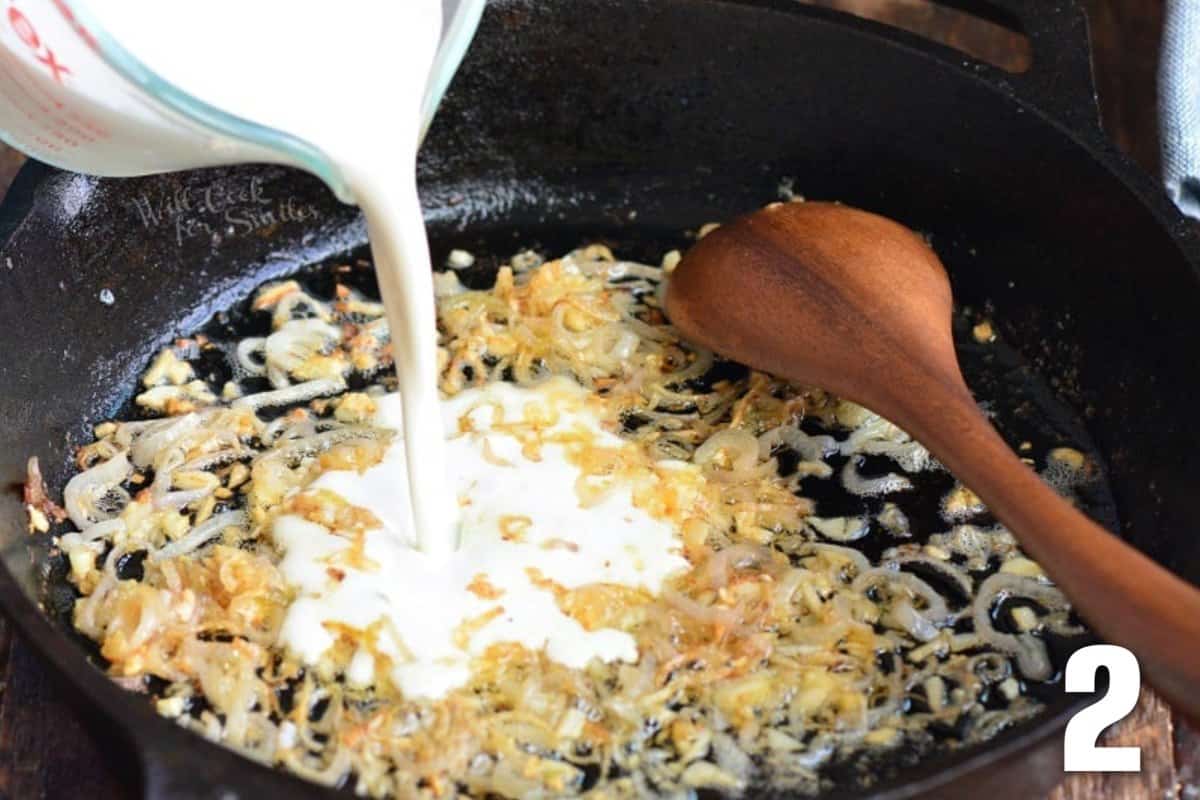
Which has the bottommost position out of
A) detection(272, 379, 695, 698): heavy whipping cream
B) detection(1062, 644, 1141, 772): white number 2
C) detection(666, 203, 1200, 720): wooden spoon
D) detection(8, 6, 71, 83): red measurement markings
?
detection(272, 379, 695, 698): heavy whipping cream

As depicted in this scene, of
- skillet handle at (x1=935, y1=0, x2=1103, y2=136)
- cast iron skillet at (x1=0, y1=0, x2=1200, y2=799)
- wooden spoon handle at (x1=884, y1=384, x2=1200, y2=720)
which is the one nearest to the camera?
wooden spoon handle at (x1=884, y1=384, x2=1200, y2=720)

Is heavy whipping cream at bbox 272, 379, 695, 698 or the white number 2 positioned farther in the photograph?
heavy whipping cream at bbox 272, 379, 695, 698

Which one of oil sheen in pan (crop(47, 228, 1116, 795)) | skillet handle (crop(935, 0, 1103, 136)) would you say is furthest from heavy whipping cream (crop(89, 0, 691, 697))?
skillet handle (crop(935, 0, 1103, 136))

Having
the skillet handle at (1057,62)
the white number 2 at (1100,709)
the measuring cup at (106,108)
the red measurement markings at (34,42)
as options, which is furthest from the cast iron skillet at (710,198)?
the red measurement markings at (34,42)

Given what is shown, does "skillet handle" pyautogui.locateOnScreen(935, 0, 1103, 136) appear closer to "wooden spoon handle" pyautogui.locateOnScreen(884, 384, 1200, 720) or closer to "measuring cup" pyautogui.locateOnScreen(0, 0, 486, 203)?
"wooden spoon handle" pyautogui.locateOnScreen(884, 384, 1200, 720)

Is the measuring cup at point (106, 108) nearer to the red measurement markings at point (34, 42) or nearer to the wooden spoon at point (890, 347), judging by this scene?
the red measurement markings at point (34, 42)

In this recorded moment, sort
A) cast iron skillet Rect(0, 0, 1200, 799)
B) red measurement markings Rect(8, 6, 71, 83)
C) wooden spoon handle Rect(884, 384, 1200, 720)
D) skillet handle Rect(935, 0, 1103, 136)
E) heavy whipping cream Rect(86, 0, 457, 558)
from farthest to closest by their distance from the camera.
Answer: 1. skillet handle Rect(935, 0, 1103, 136)
2. cast iron skillet Rect(0, 0, 1200, 799)
3. heavy whipping cream Rect(86, 0, 457, 558)
4. red measurement markings Rect(8, 6, 71, 83)
5. wooden spoon handle Rect(884, 384, 1200, 720)
